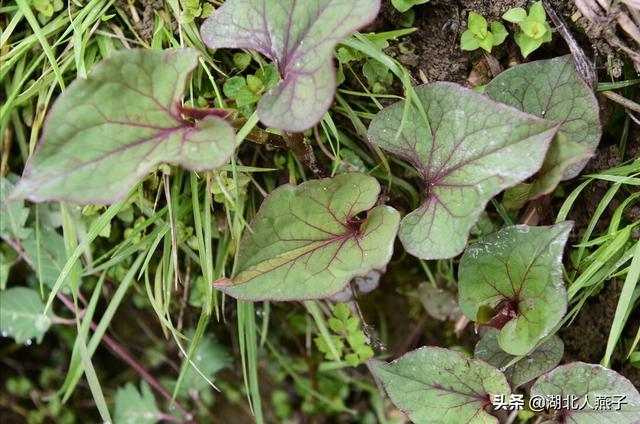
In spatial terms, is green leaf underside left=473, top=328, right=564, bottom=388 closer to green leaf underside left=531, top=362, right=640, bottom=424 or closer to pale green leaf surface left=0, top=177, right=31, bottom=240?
green leaf underside left=531, top=362, right=640, bottom=424

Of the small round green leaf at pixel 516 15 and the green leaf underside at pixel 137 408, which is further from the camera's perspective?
the green leaf underside at pixel 137 408

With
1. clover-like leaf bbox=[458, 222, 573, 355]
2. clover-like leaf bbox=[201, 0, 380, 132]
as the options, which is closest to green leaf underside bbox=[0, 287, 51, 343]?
clover-like leaf bbox=[201, 0, 380, 132]

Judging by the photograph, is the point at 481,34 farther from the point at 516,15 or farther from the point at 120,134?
the point at 120,134

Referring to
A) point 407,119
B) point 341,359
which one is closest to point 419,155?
point 407,119

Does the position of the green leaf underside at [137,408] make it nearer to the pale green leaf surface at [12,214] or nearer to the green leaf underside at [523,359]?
the pale green leaf surface at [12,214]

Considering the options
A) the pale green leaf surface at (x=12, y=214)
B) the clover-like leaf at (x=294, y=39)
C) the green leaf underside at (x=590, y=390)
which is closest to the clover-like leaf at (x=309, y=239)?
the clover-like leaf at (x=294, y=39)

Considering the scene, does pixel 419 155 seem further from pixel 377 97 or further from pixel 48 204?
pixel 48 204

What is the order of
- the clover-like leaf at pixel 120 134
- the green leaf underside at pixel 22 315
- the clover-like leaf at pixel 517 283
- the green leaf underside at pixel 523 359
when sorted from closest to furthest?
the clover-like leaf at pixel 120 134 < the clover-like leaf at pixel 517 283 < the green leaf underside at pixel 523 359 < the green leaf underside at pixel 22 315
